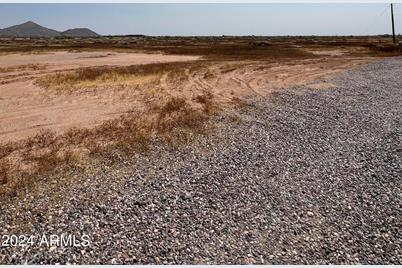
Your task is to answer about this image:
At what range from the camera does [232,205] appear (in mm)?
10133

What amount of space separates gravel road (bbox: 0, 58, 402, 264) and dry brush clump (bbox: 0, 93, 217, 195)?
3.00 feet

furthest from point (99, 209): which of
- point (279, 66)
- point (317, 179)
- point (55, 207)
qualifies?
point (279, 66)

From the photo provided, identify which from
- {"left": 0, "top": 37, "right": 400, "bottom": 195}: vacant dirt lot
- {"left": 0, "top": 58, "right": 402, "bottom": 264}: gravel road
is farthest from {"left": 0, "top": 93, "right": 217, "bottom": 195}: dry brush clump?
{"left": 0, "top": 58, "right": 402, "bottom": 264}: gravel road

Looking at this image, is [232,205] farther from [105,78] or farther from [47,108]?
[105,78]

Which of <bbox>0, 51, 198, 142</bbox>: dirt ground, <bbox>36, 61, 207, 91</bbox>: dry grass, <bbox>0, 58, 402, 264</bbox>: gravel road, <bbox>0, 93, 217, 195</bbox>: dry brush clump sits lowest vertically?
<bbox>0, 58, 402, 264</bbox>: gravel road

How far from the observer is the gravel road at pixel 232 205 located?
321 inches

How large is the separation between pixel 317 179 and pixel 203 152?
4271 mm

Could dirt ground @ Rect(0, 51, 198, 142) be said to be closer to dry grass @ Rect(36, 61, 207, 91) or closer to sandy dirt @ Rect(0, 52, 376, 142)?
sandy dirt @ Rect(0, 52, 376, 142)

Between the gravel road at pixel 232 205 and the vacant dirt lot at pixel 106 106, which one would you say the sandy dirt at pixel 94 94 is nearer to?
the vacant dirt lot at pixel 106 106

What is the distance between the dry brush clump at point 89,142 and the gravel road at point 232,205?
3.00ft

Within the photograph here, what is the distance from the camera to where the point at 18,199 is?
9906 mm

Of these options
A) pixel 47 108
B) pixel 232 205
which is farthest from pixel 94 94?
pixel 232 205

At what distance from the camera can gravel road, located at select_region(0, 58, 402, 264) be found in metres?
8.15

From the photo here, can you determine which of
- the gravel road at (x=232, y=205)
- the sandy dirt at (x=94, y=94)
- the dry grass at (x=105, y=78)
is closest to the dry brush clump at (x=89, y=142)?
the gravel road at (x=232, y=205)
